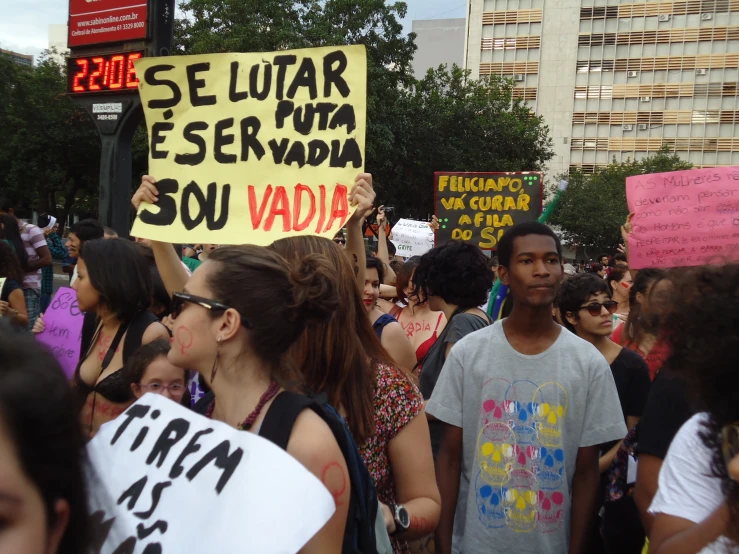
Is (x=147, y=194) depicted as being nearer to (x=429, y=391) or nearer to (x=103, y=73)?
(x=429, y=391)

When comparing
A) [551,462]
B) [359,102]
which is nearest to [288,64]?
[359,102]

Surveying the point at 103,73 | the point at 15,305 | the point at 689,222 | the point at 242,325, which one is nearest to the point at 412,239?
the point at 103,73

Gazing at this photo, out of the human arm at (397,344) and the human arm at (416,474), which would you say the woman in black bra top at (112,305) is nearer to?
the human arm at (397,344)

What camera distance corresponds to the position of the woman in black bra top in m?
3.52

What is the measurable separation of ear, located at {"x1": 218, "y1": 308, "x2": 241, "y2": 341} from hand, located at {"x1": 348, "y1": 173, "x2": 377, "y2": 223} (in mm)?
1303

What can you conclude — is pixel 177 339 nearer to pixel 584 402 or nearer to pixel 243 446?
pixel 243 446

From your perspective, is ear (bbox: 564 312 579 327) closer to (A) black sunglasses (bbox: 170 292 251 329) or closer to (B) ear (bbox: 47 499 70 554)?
(A) black sunglasses (bbox: 170 292 251 329)

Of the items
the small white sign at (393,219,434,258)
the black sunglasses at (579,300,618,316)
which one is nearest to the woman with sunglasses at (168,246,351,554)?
the black sunglasses at (579,300,618,316)

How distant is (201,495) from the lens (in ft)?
4.79

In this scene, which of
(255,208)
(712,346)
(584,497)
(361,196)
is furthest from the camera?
(255,208)

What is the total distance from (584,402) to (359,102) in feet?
5.21

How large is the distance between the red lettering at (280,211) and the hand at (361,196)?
0.30 metres

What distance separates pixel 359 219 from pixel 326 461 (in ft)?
5.55

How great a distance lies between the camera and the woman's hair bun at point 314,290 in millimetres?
2133
